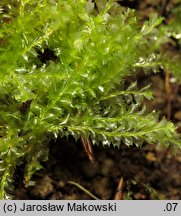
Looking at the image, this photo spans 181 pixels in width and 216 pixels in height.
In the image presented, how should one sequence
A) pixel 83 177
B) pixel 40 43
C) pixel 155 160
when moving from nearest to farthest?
1. pixel 40 43
2. pixel 83 177
3. pixel 155 160

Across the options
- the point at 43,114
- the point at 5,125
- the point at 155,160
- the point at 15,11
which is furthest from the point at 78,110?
the point at 155,160

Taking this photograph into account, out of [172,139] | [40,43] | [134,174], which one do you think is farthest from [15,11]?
[134,174]

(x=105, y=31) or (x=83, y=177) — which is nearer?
(x=105, y=31)

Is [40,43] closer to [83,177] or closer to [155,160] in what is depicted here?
[83,177]

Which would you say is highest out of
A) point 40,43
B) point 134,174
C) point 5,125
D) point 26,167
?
point 40,43

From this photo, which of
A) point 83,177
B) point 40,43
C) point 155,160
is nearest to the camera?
point 40,43

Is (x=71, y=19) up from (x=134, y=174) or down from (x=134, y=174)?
up

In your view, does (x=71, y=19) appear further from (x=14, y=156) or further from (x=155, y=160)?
(x=155, y=160)
